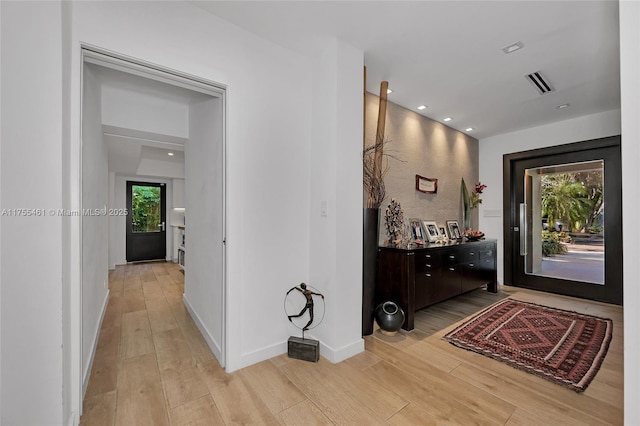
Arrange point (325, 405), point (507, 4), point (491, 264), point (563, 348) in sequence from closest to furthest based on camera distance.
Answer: point (325, 405) < point (507, 4) < point (563, 348) < point (491, 264)

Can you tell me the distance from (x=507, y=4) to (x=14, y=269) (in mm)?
3192

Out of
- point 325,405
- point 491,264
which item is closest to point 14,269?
point 325,405

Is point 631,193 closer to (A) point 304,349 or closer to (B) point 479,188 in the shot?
(A) point 304,349

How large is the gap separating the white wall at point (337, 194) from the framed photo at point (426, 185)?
1746mm

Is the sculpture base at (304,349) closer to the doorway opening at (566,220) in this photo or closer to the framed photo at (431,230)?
the framed photo at (431,230)

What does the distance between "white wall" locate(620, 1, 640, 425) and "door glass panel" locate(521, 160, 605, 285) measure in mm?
3699

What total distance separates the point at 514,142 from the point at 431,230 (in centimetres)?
229

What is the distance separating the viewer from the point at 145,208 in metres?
6.74

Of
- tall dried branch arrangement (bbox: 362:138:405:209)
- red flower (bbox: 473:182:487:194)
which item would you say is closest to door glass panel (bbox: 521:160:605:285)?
red flower (bbox: 473:182:487:194)

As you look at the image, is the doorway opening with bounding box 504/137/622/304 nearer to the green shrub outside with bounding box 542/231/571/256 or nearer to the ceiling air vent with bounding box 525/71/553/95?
the green shrub outside with bounding box 542/231/571/256

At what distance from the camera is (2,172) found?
1.24 metres

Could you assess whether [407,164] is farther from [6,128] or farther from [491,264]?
[6,128]

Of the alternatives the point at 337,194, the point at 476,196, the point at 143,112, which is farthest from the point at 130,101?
the point at 476,196

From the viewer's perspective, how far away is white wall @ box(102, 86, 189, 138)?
262cm
